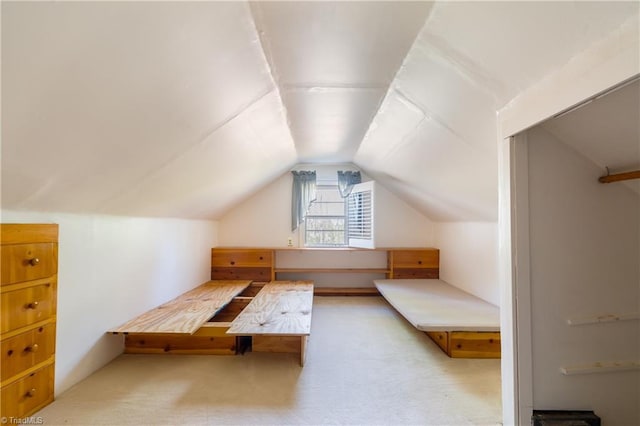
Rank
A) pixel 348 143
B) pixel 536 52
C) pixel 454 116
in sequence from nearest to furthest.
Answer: pixel 536 52 → pixel 454 116 → pixel 348 143

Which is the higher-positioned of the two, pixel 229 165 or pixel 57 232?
pixel 229 165

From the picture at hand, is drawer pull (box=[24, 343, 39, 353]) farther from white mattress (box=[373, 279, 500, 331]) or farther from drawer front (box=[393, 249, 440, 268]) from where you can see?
drawer front (box=[393, 249, 440, 268])

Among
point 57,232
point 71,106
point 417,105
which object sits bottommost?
point 57,232

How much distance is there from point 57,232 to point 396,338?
9.39 ft

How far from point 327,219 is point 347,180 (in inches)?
29.7

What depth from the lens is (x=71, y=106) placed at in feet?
3.60

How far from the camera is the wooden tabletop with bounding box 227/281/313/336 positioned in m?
2.16

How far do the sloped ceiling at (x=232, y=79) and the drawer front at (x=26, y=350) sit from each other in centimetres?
72

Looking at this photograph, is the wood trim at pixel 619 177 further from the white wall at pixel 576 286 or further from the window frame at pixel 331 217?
the window frame at pixel 331 217

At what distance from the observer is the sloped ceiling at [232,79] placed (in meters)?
0.91

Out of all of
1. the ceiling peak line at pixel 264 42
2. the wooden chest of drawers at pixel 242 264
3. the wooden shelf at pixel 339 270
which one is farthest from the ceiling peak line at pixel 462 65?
the wooden chest of drawers at pixel 242 264

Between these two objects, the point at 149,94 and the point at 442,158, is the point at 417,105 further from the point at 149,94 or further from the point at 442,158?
the point at 149,94

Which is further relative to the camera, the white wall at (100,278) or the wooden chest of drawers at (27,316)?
the white wall at (100,278)

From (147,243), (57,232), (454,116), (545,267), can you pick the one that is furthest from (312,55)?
(147,243)
